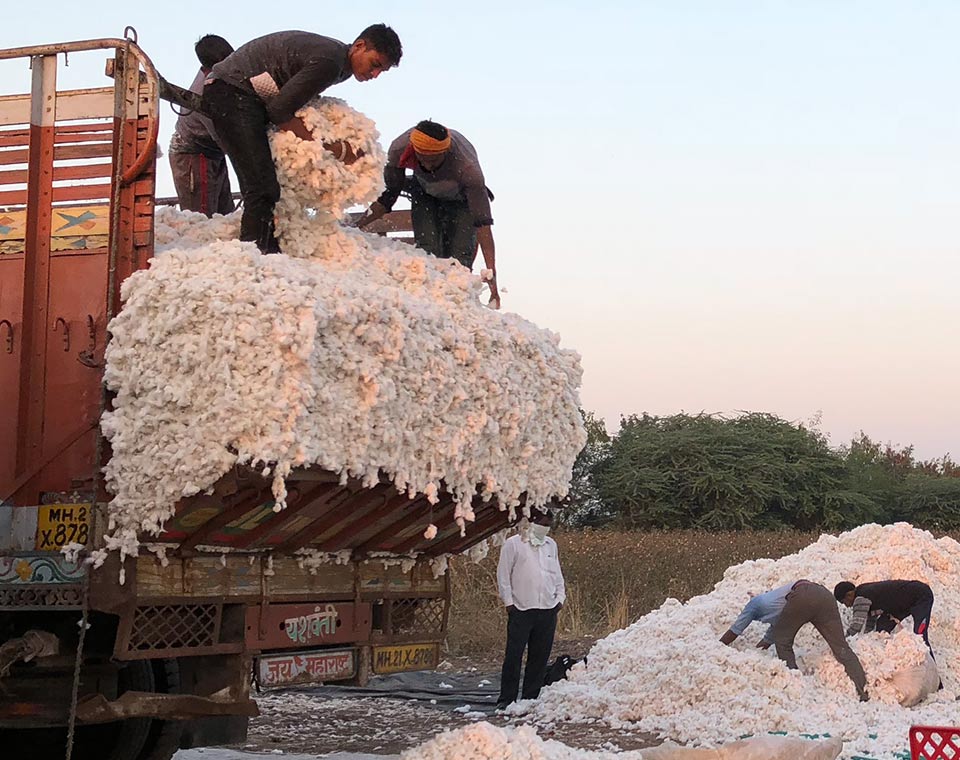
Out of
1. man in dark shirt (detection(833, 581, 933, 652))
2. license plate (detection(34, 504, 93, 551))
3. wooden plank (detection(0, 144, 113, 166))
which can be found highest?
wooden plank (detection(0, 144, 113, 166))

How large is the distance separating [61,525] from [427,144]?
320 centimetres

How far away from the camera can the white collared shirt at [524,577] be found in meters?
11.7

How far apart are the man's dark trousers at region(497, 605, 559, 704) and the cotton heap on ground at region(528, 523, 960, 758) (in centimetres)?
17

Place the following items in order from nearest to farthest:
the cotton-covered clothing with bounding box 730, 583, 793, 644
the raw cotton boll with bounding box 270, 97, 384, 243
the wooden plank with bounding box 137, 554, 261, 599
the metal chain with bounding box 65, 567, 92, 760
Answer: the metal chain with bounding box 65, 567, 92, 760, the wooden plank with bounding box 137, 554, 261, 599, the raw cotton boll with bounding box 270, 97, 384, 243, the cotton-covered clothing with bounding box 730, 583, 793, 644

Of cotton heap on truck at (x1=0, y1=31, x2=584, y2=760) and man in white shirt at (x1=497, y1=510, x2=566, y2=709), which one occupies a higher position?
cotton heap on truck at (x1=0, y1=31, x2=584, y2=760)

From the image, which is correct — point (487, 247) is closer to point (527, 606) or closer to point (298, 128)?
point (298, 128)

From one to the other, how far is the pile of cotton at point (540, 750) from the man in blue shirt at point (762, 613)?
376 cm

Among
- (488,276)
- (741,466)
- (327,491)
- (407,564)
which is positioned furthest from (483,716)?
(741,466)

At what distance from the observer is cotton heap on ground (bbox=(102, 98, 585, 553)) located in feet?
17.0

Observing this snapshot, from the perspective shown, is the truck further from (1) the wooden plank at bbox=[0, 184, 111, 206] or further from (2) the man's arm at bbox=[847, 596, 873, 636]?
(2) the man's arm at bbox=[847, 596, 873, 636]

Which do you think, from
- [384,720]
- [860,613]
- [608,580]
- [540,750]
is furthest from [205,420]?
[608,580]

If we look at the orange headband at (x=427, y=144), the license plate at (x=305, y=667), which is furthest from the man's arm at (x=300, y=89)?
the license plate at (x=305, y=667)

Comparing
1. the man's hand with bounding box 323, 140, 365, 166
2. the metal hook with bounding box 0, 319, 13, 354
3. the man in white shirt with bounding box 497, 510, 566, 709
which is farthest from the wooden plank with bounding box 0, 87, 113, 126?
the man in white shirt with bounding box 497, 510, 566, 709

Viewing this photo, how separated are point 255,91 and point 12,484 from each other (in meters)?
2.06
